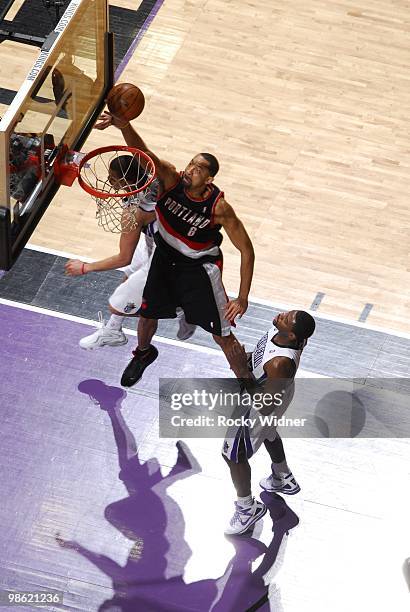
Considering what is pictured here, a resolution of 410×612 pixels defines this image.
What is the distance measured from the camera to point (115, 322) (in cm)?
998

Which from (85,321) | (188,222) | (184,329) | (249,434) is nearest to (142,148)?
(188,222)

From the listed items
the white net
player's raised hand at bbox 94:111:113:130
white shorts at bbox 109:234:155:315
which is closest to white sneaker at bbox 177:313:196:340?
white shorts at bbox 109:234:155:315

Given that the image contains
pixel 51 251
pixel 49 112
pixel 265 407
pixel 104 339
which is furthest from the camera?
pixel 51 251

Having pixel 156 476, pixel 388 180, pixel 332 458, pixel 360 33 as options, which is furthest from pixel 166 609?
pixel 360 33

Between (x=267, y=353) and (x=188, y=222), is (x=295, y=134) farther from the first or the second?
(x=267, y=353)

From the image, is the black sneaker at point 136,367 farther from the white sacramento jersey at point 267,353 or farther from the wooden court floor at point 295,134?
the wooden court floor at point 295,134

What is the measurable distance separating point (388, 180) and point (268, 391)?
155 inches

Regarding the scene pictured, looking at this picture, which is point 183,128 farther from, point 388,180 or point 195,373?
point 195,373

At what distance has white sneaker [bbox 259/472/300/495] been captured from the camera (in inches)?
367

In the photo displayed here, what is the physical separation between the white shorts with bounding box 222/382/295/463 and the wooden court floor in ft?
7.13

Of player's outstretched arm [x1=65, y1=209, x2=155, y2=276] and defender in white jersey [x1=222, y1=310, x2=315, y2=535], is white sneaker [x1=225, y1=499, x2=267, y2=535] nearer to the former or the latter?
defender in white jersey [x1=222, y1=310, x2=315, y2=535]

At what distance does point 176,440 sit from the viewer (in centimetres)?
976

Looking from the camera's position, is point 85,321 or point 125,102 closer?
point 125,102

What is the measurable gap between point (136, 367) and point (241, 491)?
1507 mm
